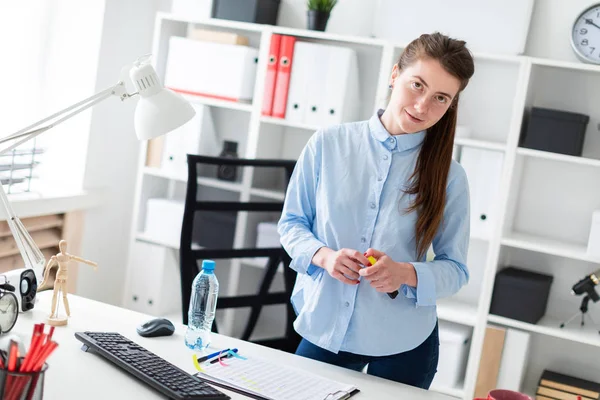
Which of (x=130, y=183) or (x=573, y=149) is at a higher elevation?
(x=573, y=149)

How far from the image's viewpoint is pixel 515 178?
3242 millimetres

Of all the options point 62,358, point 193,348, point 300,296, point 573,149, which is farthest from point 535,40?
point 62,358

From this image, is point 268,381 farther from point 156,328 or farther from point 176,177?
point 176,177

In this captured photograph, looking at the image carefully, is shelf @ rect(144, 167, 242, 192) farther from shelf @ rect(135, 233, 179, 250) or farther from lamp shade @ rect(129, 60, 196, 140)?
lamp shade @ rect(129, 60, 196, 140)

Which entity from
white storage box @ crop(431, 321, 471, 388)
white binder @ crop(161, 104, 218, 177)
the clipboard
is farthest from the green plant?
the clipboard

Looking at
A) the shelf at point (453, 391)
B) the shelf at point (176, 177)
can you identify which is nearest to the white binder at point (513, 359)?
the shelf at point (453, 391)

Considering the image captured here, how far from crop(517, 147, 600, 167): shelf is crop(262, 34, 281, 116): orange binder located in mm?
1144

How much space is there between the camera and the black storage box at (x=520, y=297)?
10.4 feet

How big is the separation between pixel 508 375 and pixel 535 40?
4.78 feet

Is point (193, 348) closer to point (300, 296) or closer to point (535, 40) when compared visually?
point (300, 296)

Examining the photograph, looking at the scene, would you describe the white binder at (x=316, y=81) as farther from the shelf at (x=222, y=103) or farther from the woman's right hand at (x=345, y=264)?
the woman's right hand at (x=345, y=264)

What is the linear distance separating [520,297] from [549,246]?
245mm

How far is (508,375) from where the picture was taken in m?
3.21

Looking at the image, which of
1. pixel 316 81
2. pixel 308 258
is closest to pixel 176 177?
pixel 316 81
